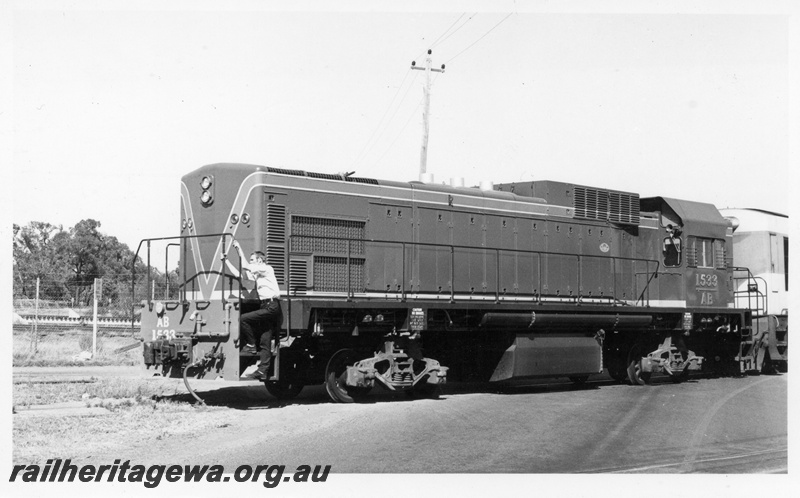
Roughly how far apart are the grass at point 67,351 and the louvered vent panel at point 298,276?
909 cm

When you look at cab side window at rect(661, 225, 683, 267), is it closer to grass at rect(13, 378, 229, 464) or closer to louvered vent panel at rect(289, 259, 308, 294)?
louvered vent panel at rect(289, 259, 308, 294)

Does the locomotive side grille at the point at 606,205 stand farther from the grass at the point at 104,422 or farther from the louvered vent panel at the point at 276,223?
the grass at the point at 104,422

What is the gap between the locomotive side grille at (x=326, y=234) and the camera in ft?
41.2

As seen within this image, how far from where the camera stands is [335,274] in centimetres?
1284

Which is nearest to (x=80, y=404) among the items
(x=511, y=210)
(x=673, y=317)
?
(x=511, y=210)

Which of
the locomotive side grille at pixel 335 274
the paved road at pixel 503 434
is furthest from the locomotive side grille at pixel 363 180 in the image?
the paved road at pixel 503 434

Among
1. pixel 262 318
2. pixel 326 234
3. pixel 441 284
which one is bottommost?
pixel 262 318

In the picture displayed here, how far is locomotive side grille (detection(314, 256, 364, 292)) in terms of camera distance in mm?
12672

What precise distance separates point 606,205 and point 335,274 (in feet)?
21.5

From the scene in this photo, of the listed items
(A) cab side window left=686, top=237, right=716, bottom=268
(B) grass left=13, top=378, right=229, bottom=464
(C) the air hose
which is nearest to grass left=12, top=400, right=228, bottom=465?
(B) grass left=13, top=378, right=229, bottom=464

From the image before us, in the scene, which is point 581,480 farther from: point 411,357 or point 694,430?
point 411,357

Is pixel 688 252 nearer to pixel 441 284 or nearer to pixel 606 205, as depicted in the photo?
pixel 606 205

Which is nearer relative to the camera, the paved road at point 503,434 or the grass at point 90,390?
the paved road at point 503,434

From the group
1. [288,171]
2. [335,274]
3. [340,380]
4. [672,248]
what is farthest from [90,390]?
[672,248]
